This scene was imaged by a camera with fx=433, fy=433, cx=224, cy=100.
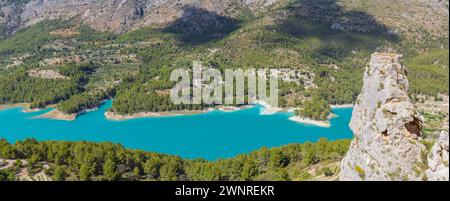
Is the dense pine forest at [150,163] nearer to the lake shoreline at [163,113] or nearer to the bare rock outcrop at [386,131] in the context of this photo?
the bare rock outcrop at [386,131]

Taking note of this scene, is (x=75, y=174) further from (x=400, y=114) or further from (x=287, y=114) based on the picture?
(x=287, y=114)

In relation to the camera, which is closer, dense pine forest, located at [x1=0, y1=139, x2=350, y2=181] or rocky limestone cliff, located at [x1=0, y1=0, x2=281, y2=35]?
dense pine forest, located at [x1=0, y1=139, x2=350, y2=181]

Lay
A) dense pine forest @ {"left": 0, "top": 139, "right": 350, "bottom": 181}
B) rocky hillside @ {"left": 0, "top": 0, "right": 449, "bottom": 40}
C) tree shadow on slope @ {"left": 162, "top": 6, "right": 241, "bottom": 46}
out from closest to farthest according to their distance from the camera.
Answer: dense pine forest @ {"left": 0, "top": 139, "right": 350, "bottom": 181} < rocky hillside @ {"left": 0, "top": 0, "right": 449, "bottom": 40} < tree shadow on slope @ {"left": 162, "top": 6, "right": 241, "bottom": 46}

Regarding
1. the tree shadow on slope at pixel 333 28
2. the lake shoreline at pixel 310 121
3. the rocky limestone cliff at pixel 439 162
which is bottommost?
the lake shoreline at pixel 310 121

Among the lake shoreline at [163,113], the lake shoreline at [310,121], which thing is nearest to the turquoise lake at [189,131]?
the lake shoreline at [310,121]

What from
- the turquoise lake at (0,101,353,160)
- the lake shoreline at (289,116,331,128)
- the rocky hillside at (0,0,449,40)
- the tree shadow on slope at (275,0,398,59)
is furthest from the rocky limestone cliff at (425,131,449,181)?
the rocky hillside at (0,0,449,40)

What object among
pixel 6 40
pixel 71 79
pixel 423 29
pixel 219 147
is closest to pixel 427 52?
pixel 423 29

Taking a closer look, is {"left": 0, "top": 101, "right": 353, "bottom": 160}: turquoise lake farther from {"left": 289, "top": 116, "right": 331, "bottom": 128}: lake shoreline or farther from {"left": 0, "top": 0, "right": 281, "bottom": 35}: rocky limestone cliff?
{"left": 0, "top": 0, "right": 281, "bottom": 35}: rocky limestone cliff
